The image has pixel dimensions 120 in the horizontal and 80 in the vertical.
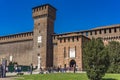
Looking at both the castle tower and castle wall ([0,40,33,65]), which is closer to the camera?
the castle tower

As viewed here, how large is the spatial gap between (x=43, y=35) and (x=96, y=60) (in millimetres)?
31057

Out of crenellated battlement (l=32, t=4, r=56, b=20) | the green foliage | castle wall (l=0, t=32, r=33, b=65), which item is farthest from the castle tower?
the green foliage

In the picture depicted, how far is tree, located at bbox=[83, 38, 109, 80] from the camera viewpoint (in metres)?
23.9

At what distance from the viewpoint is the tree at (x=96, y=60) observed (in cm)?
2386

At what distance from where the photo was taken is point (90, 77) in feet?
80.1

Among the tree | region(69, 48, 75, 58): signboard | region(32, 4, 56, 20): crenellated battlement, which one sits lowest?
the tree

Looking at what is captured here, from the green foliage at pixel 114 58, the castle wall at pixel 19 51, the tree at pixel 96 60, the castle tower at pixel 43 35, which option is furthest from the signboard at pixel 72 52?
the tree at pixel 96 60

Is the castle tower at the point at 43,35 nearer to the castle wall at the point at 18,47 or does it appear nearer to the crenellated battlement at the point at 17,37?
the castle wall at the point at 18,47

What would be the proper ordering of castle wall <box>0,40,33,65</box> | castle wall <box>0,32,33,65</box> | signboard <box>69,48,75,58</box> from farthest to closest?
castle wall <box>0,32,33,65</box> → castle wall <box>0,40,33,65</box> → signboard <box>69,48,75,58</box>

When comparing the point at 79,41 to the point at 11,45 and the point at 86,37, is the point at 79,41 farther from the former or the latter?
the point at 11,45

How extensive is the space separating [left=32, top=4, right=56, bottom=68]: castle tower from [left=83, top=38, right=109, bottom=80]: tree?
2774 cm

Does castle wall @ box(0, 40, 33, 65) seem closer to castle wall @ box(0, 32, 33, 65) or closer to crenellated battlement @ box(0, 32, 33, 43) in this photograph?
castle wall @ box(0, 32, 33, 65)

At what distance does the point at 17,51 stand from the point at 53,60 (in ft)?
40.5

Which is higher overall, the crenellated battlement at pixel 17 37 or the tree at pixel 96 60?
the crenellated battlement at pixel 17 37
